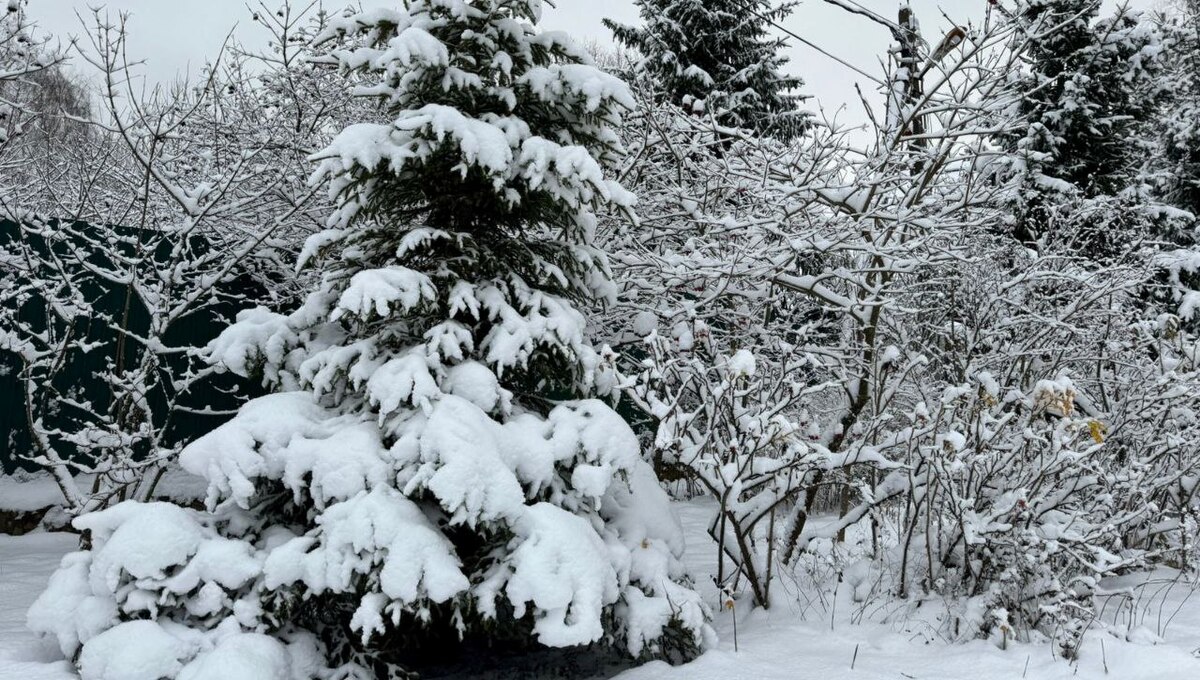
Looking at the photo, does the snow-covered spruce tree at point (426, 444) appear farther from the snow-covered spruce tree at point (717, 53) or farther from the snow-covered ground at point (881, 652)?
the snow-covered spruce tree at point (717, 53)

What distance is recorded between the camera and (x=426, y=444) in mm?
2916

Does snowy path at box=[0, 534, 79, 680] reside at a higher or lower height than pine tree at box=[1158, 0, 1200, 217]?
lower

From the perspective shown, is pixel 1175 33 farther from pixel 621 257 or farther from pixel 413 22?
pixel 413 22

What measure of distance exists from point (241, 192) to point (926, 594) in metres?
5.14

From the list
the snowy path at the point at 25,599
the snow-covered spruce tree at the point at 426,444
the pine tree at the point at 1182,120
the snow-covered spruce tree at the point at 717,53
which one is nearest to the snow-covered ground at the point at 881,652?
the snowy path at the point at 25,599

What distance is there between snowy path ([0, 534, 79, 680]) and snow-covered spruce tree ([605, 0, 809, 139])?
34.5ft

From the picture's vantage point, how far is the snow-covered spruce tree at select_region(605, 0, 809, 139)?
13.3m

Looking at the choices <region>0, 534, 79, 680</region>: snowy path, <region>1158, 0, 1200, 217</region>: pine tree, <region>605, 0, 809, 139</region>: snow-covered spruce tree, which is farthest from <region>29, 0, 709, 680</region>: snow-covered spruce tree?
<region>1158, 0, 1200, 217</region>: pine tree

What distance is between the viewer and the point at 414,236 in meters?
3.37

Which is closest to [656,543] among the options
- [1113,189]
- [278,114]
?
[278,114]

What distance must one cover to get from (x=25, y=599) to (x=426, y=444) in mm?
2726

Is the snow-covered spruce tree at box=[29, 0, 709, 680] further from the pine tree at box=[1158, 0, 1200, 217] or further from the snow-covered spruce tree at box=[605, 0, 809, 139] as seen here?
the pine tree at box=[1158, 0, 1200, 217]

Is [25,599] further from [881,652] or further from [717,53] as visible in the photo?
Result: [717,53]

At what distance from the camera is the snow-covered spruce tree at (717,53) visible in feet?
43.7
